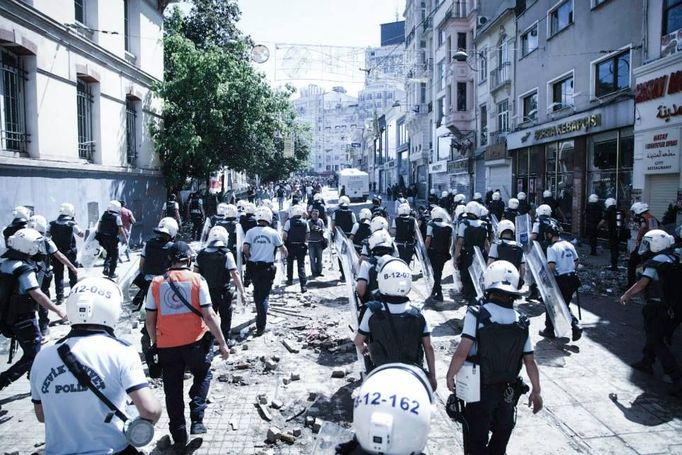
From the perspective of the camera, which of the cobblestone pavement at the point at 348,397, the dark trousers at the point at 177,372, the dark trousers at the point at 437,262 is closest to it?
the dark trousers at the point at 177,372

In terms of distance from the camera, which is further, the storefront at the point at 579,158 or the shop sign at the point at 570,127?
the shop sign at the point at 570,127

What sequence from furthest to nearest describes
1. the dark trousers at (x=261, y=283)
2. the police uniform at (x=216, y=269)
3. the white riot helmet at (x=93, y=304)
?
the dark trousers at (x=261, y=283), the police uniform at (x=216, y=269), the white riot helmet at (x=93, y=304)

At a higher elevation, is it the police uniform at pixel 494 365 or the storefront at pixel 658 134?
the storefront at pixel 658 134

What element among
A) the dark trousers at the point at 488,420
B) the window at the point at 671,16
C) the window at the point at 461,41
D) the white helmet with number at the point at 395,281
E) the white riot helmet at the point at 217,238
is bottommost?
the dark trousers at the point at 488,420

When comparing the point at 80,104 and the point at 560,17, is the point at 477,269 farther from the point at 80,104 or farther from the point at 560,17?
the point at 560,17

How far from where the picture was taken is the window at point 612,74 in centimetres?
1615

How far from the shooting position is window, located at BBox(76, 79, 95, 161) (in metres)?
14.3

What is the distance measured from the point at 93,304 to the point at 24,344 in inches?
137

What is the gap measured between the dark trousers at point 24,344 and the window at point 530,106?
870 inches

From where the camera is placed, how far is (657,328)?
227 inches

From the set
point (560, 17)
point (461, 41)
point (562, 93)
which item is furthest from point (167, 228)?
point (461, 41)

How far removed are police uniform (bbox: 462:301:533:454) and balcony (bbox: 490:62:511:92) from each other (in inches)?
947

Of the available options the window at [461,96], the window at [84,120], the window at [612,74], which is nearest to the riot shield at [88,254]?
the window at [84,120]

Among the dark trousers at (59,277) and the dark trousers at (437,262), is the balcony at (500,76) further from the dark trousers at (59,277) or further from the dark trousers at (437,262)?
the dark trousers at (59,277)
